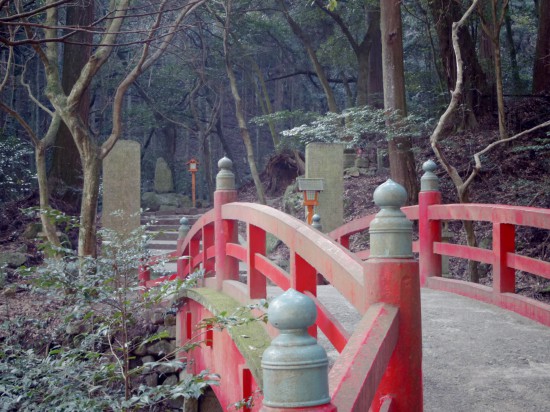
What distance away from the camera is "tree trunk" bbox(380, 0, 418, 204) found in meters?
11.0

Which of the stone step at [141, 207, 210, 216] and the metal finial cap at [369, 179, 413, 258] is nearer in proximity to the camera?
the metal finial cap at [369, 179, 413, 258]

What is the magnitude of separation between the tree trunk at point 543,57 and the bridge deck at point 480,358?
394 inches

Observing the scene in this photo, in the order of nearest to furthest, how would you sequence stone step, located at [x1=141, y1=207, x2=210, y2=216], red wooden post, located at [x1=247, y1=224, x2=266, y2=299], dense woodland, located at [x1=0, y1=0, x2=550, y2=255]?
red wooden post, located at [x1=247, y1=224, x2=266, y2=299] < dense woodland, located at [x1=0, y1=0, x2=550, y2=255] < stone step, located at [x1=141, y1=207, x2=210, y2=216]

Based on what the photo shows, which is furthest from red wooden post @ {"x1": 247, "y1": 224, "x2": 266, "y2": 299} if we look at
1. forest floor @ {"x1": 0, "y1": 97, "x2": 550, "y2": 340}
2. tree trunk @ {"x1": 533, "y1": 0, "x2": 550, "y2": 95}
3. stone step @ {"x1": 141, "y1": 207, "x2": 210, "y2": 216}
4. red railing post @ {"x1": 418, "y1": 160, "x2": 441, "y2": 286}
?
stone step @ {"x1": 141, "y1": 207, "x2": 210, "y2": 216}

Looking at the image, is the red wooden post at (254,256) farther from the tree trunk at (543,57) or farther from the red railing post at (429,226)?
the tree trunk at (543,57)

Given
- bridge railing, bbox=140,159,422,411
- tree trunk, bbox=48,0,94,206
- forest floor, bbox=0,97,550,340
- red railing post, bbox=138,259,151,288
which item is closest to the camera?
bridge railing, bbox=140,159,422,411

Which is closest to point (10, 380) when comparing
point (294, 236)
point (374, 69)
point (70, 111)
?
point (294, 236)

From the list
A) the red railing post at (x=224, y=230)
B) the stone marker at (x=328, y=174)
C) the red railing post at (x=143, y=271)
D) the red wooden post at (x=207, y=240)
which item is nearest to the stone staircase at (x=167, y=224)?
the red railing post at (x=143, y=271)

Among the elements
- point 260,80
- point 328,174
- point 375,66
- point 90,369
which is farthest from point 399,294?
point 260,80

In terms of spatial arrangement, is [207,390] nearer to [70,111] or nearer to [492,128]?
[70,111]

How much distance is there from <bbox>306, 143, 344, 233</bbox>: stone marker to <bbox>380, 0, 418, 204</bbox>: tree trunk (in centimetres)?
130

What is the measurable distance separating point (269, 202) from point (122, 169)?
10.9 metres

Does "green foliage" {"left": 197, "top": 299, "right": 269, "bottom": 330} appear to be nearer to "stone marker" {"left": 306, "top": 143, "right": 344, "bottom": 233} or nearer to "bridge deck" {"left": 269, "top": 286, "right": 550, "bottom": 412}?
"bridge deck" {"left": 269, "top": 286, "right": 550, "bottom": 412}

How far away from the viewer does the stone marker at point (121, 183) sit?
418 inches
